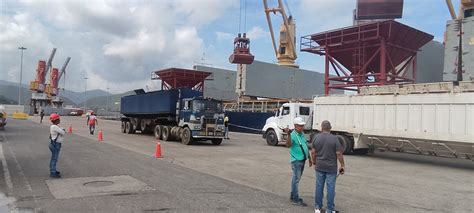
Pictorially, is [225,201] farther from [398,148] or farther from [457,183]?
[398,148]

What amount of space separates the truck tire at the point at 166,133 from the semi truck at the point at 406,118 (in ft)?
27.0

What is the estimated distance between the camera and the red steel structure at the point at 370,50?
37.8 m

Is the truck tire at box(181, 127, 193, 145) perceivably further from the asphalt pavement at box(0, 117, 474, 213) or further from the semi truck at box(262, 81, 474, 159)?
the asphalt pavement at box(0, 117, 474, 213)

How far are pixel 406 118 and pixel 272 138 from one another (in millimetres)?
9614

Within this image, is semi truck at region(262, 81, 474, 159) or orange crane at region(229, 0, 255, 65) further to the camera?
orange crane at region(229, 0, 255, 65)

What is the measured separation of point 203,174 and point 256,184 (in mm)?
1847

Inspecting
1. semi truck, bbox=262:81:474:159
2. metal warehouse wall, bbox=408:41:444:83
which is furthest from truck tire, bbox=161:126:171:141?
→ metal warehouse wall, bbox=408:41:444:83

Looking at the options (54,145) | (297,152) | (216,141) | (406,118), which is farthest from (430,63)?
(54,145)

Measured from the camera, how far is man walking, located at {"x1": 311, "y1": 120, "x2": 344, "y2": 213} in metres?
6.93

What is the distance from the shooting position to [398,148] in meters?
17.9

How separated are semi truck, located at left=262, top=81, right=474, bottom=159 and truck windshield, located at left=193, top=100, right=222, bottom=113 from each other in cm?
518

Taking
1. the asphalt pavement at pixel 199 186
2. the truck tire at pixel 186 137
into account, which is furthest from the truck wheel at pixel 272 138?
the asphalt pavement at pixel 199 186

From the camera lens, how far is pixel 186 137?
22891mm

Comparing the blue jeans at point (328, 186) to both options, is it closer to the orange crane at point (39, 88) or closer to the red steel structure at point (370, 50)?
the red steel structure at point (370, 50)
